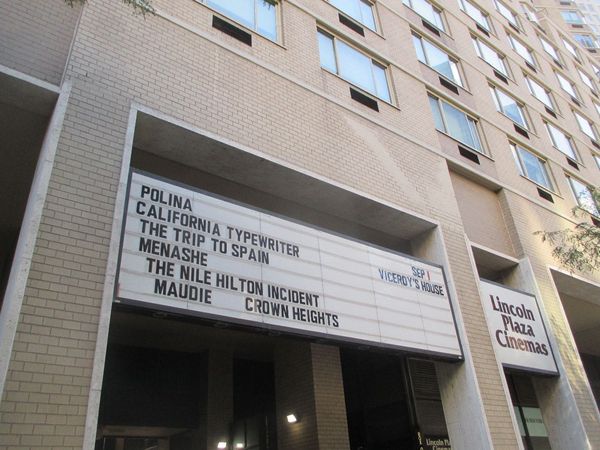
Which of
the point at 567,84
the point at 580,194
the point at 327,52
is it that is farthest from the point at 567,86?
the point at 327,52

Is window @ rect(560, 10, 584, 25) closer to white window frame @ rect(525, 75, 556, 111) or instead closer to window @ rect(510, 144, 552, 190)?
white window frame @ rect(525, 75, 556, 111)

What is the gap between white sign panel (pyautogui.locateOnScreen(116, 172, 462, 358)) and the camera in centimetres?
775

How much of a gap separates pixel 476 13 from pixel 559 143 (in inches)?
303

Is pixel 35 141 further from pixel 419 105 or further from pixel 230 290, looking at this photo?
→ pixel 419 105

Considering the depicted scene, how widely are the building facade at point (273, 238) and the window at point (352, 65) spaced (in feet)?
0.35

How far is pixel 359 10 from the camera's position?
16.9 meters

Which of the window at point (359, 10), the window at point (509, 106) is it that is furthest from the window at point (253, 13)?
the window at point (509, 106)

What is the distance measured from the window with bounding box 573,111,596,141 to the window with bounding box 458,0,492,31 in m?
7.46

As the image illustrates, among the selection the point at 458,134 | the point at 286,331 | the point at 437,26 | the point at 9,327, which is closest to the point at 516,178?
the point at 458,134

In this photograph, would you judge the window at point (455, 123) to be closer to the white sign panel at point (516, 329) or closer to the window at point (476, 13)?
the white sign panel at point (516, 329)

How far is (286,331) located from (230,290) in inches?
48.1

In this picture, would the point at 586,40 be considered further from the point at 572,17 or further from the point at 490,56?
the point at 490,56

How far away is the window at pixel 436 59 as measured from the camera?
1853 cm

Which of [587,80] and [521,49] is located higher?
[587,80]
